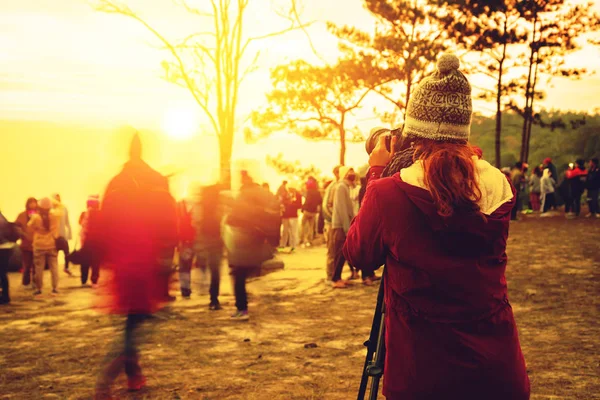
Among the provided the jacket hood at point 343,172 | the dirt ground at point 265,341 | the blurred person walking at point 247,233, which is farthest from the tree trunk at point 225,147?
the blurred person walking at point 247,233

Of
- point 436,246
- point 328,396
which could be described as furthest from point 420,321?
point 328,396

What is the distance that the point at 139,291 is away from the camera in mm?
4832

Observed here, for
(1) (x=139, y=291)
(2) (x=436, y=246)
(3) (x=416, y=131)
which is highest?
(3) (x=416, y=131)

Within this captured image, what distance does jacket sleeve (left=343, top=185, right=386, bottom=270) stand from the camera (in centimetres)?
206

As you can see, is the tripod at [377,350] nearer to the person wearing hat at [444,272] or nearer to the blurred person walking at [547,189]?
the person wearing hat at [444,272]

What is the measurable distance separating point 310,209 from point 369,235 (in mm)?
17075

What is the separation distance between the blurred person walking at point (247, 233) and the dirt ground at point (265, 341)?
1.88ft

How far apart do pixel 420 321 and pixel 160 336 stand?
20.4ft

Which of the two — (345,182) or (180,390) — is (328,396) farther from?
(345,182)

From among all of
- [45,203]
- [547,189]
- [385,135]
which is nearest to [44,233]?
[45,203]

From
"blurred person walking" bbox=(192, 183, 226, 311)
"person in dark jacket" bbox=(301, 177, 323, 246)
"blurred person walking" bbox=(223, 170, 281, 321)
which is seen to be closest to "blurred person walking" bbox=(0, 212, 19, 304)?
"blurred person walking" bbox=(192, 183, 226, 311)

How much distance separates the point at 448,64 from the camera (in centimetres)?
218

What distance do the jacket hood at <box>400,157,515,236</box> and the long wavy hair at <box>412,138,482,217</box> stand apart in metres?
0.02

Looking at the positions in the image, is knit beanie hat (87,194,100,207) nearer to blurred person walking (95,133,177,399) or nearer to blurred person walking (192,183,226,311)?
blurred person walking (192,183,226,311)
